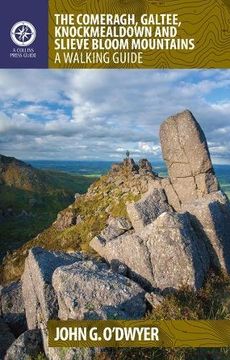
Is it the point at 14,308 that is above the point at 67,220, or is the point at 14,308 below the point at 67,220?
below

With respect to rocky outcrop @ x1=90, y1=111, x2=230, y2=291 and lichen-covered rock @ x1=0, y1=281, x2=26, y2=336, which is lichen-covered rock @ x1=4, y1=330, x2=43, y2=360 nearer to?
lichen-covered rock @ x1=0, y1=281, x2=26, y2=336

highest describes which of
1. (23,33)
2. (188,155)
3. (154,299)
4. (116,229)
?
(23,33)

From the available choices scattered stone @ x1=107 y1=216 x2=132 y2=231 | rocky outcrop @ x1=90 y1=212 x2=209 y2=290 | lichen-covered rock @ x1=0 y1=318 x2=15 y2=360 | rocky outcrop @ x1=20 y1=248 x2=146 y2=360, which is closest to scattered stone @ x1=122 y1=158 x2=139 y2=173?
scattered stone @ x1=107 y1=216 x2=132 y2=231

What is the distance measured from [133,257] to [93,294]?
4.06 meters

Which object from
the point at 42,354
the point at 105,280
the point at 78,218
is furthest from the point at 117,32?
the point at 78,218

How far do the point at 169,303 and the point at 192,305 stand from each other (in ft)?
3.91

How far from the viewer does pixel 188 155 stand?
2744cm

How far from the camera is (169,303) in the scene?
56.6 ft

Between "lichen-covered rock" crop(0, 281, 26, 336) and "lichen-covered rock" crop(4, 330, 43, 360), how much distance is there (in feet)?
Answer: 11.4

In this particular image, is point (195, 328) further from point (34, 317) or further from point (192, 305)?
point (34, 317)

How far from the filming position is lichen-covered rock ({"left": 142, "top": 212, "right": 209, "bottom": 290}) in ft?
63.7

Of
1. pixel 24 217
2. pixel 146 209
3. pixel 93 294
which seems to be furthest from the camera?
Answer: pixel 24 217

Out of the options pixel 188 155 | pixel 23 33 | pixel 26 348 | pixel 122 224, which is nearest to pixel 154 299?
pixel 26 348

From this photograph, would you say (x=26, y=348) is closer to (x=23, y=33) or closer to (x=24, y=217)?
(x=23, y=33)
